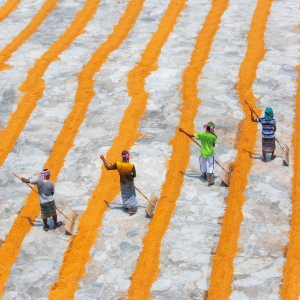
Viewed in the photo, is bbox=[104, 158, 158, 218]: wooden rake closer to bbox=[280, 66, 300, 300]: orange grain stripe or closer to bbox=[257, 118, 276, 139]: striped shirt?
bbox=[280, 66, 300, 300]: orange grain stripe

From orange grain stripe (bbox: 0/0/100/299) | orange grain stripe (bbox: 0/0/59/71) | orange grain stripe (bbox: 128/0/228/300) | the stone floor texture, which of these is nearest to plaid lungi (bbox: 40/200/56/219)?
the stone floor texture

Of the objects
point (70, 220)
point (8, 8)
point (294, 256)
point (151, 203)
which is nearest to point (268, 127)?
point (151, 203)

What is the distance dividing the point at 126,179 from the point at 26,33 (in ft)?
33.4

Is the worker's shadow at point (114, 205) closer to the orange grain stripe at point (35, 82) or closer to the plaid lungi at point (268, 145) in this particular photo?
the orange grain stripe at point (35, 82)

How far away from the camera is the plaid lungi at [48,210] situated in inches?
525

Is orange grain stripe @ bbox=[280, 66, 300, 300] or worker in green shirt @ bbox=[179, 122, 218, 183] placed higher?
worker in green shirt @ bbox=[179, 122, 218, 183]

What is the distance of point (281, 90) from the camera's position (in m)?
18.5

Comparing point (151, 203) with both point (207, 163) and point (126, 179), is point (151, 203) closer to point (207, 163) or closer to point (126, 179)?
point (126, 179)

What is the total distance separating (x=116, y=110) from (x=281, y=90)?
4.54 metres

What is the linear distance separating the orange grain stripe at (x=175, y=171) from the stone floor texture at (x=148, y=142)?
0.12ft

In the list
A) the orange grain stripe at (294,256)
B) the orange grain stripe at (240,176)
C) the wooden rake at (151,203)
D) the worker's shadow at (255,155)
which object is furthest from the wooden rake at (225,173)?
the wooden rake at (151,203)

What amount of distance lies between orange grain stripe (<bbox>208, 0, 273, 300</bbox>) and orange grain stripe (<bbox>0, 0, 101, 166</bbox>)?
5.46 meters

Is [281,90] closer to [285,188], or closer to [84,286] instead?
[285,188]

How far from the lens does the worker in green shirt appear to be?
1444 centimetres
